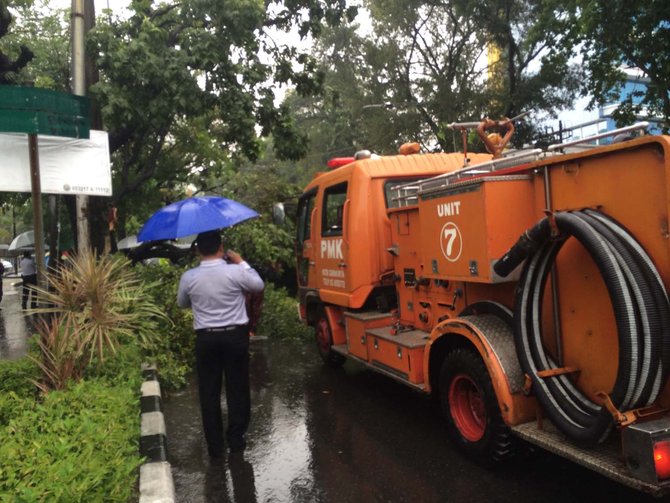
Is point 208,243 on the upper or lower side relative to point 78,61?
lower

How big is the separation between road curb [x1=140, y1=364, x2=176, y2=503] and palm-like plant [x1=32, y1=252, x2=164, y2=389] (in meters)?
0.61

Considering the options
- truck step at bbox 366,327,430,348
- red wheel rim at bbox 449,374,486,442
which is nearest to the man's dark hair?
truck step at bbox 366,327,430,348

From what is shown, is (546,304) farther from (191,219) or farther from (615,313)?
(191,219)

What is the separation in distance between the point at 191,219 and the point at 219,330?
2168mm

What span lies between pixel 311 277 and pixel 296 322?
8.18 feet

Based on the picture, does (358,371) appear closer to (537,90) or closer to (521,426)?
(521,426)

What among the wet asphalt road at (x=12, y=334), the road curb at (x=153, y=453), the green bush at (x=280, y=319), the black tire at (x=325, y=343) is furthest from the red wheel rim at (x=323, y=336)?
the wet asphalt road at (x=12, y=334)

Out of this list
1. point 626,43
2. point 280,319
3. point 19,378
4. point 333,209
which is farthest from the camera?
point 626,43

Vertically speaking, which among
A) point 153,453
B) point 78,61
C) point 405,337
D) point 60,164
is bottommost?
point 153,453

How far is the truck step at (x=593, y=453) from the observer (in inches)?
108

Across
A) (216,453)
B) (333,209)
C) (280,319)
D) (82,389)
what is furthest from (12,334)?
(216,453)

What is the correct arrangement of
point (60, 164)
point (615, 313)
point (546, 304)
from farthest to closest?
point (60, 164) → point (546, 304) → point (615, 313)

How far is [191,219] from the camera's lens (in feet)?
20.2

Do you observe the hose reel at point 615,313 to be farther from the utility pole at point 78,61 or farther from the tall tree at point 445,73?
the tall tree at point 445,73
